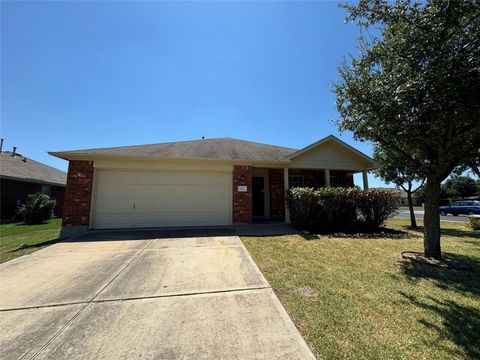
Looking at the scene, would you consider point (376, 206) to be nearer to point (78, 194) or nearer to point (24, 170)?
point (78, 194)

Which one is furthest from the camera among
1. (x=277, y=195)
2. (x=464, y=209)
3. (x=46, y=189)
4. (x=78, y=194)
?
(x=464, y=209)

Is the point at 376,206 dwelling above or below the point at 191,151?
below

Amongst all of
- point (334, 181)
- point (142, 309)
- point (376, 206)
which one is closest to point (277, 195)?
point (334, 181)

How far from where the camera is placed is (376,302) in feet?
11.3

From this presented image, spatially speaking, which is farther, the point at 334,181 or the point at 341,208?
the point at 334,181

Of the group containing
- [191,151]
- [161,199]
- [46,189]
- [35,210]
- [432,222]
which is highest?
[191,151]

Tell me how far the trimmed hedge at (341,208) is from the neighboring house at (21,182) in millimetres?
18505

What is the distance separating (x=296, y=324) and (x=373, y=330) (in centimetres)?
91

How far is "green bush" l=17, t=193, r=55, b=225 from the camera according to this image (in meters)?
14.2

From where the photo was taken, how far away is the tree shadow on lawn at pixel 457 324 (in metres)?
2.45

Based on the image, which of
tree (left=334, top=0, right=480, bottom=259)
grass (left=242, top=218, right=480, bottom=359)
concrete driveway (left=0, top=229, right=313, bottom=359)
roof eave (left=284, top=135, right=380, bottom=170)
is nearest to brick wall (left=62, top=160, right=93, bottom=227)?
concrete driveway (left=0, top=229, right=313, bottom=359)

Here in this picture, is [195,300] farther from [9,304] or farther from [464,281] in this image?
[464,281]

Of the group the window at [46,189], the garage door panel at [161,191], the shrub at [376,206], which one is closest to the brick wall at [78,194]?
the garage door panel at [161,191]

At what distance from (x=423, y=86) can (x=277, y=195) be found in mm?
8553
